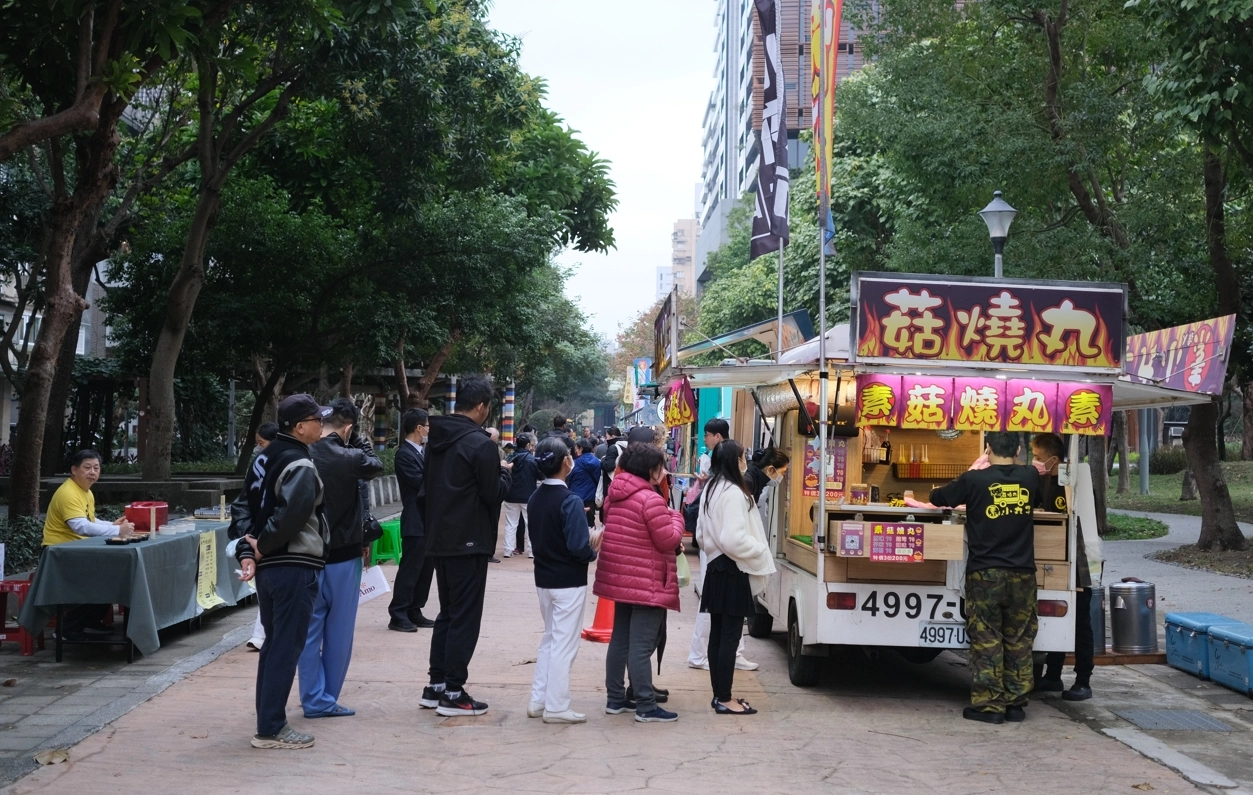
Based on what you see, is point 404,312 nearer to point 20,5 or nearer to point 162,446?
point 162,446

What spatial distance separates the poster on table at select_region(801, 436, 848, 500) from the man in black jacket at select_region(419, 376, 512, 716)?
275cm

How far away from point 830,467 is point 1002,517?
2.29 meters

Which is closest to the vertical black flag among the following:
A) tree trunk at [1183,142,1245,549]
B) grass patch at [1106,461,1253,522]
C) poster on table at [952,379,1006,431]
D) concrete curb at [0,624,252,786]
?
poster on table at [952,379,1006,431]

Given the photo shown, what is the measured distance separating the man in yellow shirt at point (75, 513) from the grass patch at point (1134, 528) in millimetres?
17519

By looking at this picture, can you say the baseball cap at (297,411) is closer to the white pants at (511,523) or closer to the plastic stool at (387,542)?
the plastic stool at (387,542)

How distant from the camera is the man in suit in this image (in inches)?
413

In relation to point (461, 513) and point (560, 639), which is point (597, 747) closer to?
point (560, 639)

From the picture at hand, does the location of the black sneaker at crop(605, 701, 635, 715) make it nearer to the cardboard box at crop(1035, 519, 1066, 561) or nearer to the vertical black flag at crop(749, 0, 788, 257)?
the cardboard box at crop(1035, 519, 1066, 561)

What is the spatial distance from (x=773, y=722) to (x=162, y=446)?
14232 mm

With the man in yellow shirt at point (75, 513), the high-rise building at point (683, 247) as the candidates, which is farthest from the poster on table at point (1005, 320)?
the high-rise building at point (683, 247)

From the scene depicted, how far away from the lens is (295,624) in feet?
21.2

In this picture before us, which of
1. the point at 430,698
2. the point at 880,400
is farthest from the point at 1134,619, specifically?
the point at 430,698

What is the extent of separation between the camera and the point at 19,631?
9117mm

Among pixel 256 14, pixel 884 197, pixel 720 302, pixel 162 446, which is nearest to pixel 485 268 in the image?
pixel 162 446
